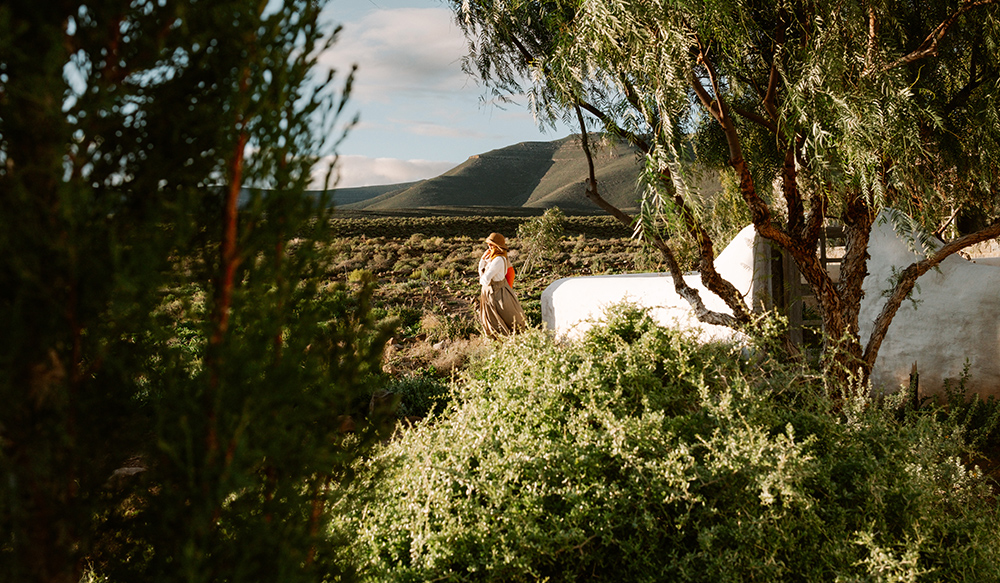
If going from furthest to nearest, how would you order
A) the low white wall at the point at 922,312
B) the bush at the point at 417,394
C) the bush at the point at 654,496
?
the bush at the point at 417,394
the low white wall at the point at 922,312
the bush at the point at 654,496

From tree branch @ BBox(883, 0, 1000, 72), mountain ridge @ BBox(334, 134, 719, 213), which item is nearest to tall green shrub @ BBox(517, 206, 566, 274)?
tree branch @ BBox(883, 0, 1000, 72)

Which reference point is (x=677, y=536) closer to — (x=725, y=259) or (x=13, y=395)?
(x=13, y=395)

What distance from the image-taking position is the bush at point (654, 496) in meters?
2.35

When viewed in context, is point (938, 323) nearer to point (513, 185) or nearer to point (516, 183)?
point (513, 185)

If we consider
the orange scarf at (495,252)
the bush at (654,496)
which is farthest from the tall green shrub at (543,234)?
the bush at (654,496)

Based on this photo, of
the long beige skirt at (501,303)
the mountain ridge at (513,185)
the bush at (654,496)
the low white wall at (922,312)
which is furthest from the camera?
the mountain ridge at (513,185)

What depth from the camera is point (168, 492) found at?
3.79ft

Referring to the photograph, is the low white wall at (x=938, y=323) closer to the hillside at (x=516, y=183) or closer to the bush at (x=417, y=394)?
the bush at (x=417, y=394)

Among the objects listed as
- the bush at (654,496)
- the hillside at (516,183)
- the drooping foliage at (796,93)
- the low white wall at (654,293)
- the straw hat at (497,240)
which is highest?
the hillside at (516,183)

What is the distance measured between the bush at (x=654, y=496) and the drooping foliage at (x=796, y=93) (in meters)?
1.36

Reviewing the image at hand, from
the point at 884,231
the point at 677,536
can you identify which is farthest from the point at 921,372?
the point at 677,536

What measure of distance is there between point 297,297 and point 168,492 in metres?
0.46

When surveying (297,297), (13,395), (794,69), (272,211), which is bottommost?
(13,395)

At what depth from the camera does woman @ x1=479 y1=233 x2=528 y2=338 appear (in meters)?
8.86
